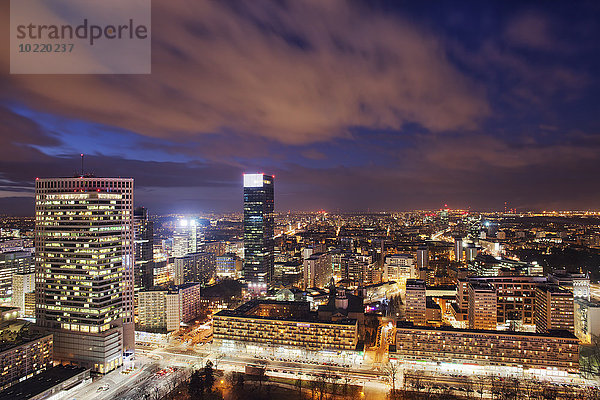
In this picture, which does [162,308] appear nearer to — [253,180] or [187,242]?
[253,180]

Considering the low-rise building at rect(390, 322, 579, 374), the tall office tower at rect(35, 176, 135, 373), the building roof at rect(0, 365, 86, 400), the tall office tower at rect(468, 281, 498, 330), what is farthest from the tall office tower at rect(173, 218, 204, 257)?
the tall office tower at rect(468, 281, 498, 330)

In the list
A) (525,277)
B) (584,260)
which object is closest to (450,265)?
(584,260)

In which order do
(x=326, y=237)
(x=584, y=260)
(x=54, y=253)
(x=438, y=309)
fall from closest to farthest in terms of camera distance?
(x=54, y=253), (x=438, y=309), (x=584, y=260), (x=326, y=237)

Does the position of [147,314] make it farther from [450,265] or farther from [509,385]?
[450,265]

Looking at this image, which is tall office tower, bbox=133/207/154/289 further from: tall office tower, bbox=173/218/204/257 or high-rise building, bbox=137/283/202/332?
tall office tower, bbox=173/218/204/257

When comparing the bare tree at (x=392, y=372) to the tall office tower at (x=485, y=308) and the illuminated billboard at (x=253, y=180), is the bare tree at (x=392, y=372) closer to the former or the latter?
the tall office tower at (x=485, y=308)
